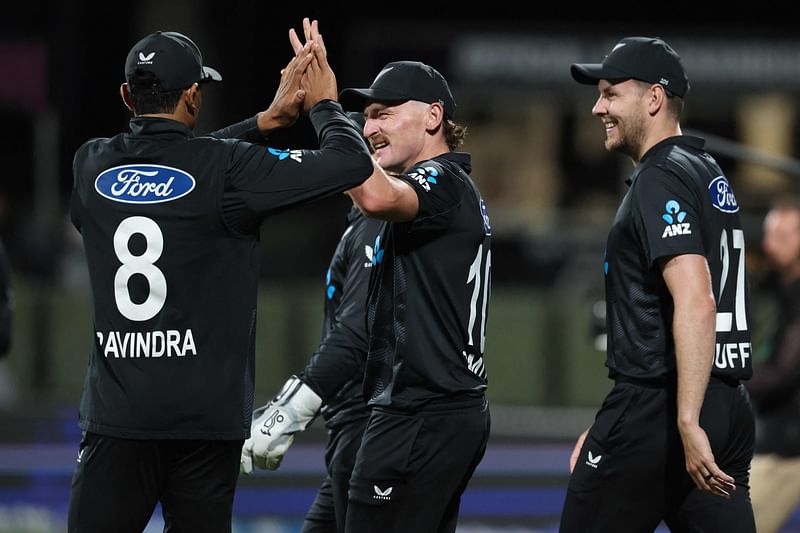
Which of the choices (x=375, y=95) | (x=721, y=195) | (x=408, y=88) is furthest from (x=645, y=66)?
(x=375, y=95)

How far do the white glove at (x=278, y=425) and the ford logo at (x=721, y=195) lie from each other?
5.15 ft

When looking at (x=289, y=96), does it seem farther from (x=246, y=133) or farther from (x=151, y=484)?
(x=151, y=484)

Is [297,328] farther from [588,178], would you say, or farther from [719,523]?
[719,523]

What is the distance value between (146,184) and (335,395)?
1313 millimetres

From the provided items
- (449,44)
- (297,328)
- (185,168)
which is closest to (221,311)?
(185,168)

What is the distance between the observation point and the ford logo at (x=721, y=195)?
490cm

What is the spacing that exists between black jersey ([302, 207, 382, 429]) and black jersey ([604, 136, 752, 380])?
0.90m

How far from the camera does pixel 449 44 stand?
17.2m

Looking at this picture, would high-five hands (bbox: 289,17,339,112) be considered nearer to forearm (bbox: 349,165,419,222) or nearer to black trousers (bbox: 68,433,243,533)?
forearm (bbox: 349,165,419,222)

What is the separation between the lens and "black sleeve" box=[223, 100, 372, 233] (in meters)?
4.52

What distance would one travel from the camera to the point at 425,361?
4793 millimetres

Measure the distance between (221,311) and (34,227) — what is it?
11381 mm

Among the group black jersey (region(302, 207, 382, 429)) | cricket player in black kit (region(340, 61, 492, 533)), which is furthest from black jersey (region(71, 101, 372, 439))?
black jersey (region(302, 207, 382, 429))

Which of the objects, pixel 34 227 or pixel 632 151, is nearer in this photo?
pixel 632 151
